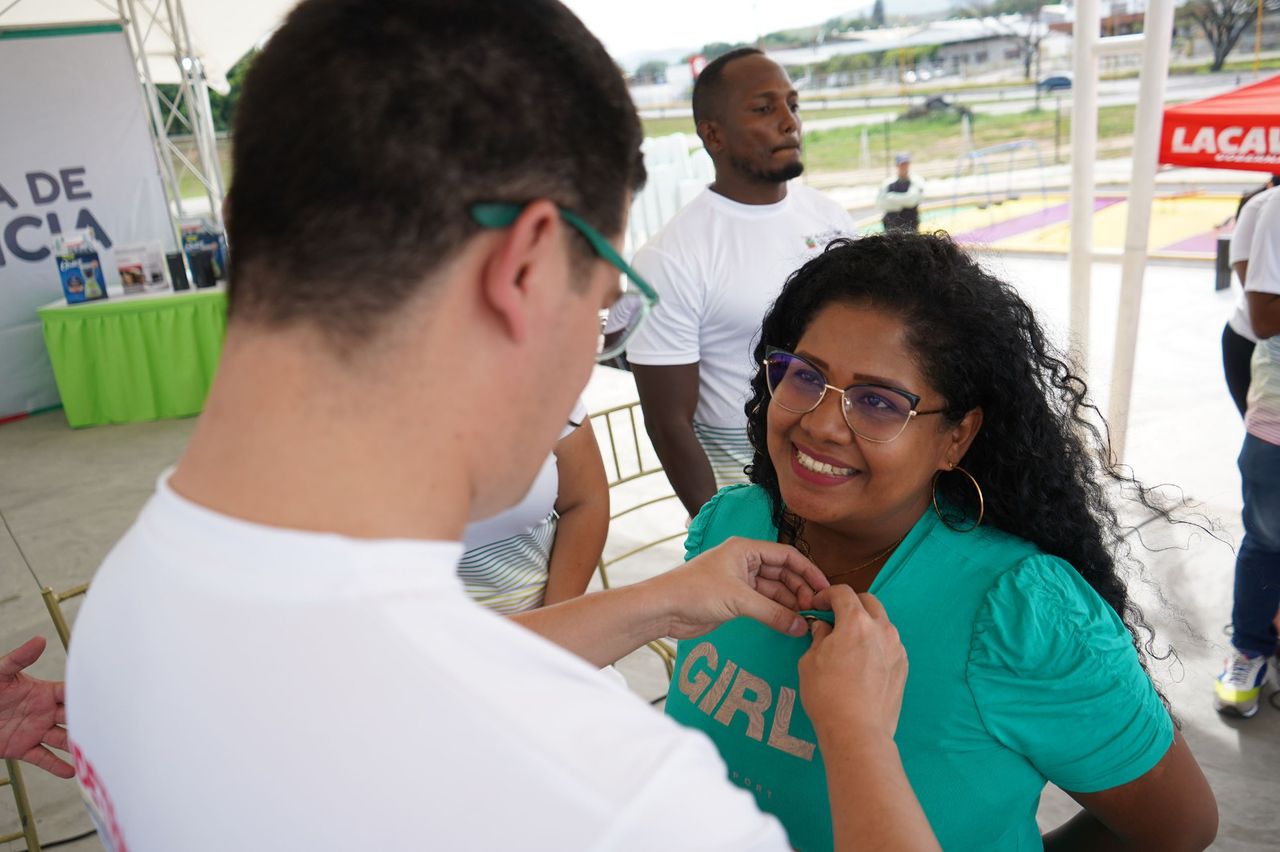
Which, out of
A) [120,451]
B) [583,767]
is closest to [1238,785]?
[583,767]

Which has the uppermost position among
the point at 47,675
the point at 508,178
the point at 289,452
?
the point at 508,178

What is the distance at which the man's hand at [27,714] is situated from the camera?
1.43m

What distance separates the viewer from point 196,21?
35.6 feet

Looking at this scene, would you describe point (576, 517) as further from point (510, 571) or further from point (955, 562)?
point (955, 562)

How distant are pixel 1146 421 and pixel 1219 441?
47 cm

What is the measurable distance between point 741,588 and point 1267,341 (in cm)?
280

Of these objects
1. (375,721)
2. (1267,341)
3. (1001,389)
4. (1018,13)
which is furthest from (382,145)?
(1018,13)

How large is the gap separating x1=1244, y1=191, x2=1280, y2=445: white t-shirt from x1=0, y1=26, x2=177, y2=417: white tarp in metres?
8.42

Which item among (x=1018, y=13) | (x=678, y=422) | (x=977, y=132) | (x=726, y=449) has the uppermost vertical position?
(x=1018, y=13)

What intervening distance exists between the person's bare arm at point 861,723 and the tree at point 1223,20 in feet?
46.4

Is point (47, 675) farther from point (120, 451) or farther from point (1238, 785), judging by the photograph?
point (1238, 785)

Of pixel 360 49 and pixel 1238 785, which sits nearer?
pixel 360 49

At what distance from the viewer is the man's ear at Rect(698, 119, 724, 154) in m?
3.50

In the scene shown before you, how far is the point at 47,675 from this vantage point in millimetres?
4523
